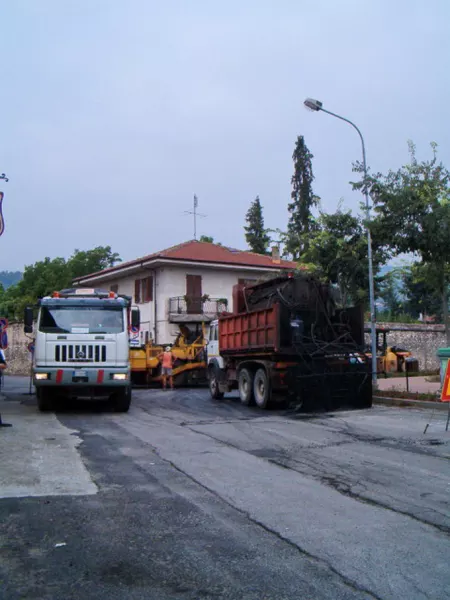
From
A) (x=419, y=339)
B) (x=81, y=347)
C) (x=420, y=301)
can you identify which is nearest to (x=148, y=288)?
(x=419, y=339)

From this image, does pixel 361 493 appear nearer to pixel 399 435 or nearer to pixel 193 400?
pixel 399 435

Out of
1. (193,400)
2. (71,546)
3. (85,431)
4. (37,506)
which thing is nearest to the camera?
(71,546)

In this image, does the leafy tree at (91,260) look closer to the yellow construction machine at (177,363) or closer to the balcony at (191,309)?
the balcony at (191,309)

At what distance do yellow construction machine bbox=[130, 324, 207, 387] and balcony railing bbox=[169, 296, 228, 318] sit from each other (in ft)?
33.3

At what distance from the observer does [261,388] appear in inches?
650

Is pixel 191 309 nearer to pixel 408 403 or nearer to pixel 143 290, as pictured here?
pixel 143 290

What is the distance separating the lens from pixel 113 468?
816cm

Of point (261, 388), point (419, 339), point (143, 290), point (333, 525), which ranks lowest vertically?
point (333, 525)

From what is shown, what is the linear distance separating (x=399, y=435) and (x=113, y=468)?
5.22 m

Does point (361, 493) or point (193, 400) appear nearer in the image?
point (361, 493)

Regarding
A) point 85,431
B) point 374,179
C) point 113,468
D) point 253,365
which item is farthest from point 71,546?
point 374,179

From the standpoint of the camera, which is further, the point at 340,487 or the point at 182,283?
the point at 182,283

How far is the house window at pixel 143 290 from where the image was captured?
128ft

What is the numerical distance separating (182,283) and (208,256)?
9.60 feet
